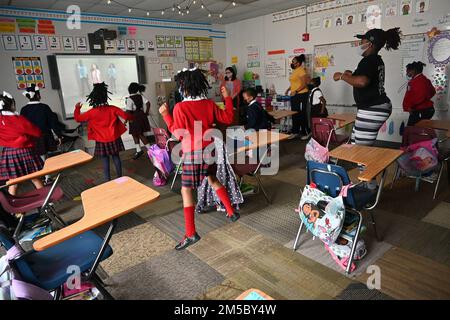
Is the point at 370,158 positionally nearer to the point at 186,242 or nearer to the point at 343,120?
the point at 186,242

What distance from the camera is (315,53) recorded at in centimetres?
631

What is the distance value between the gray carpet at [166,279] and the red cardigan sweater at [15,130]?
76.0 inches

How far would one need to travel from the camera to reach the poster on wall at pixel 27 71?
5.31 m

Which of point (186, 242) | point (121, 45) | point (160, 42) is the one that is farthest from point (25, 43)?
point (186, 242)

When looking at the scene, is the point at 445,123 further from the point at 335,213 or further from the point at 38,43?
the point at 38,43

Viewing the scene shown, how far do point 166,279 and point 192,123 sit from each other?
122cm

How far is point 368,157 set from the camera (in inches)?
97.9

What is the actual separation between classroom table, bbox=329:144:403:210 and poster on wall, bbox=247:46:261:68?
529cm

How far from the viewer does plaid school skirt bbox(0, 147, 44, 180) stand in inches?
127

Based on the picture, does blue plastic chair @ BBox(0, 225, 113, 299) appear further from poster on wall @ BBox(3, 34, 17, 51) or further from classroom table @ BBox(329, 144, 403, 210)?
poster on wall @ BBox(3, 34, 17, 51)

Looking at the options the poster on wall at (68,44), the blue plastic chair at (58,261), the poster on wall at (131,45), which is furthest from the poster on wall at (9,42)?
the blue plastic chair at (58,261)

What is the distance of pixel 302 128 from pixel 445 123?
2846 mm

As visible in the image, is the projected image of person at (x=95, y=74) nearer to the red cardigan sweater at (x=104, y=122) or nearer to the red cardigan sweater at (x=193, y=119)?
the red cardigan sweater at (x=104, y=122)

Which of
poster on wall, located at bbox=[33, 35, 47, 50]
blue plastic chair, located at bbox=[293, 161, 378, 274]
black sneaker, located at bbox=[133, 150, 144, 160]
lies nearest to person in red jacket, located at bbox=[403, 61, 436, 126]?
blue plastic chair, located at bbox=[293, 161, 378, 274]
